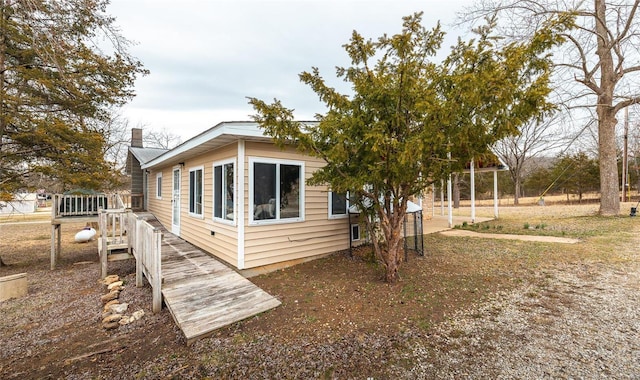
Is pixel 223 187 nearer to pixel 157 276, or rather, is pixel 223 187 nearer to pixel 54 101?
pixel 157 276

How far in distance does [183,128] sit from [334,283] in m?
29.3

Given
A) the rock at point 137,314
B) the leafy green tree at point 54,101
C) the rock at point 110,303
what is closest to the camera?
the rock at point 137,314

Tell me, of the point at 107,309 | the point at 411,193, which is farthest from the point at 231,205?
the point at 411,193

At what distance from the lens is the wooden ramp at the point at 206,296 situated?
3.16 meters

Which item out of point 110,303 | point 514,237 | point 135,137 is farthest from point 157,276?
point 135,137

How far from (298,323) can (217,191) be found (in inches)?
138

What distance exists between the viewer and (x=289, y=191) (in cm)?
552

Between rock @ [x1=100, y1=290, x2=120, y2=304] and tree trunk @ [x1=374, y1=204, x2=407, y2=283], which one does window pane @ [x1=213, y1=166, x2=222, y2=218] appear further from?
tree trunk @ [x1=374, y1=204, x2=407, y2=283]

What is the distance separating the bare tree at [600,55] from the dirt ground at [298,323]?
25.8 ft

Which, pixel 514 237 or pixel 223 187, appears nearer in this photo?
pixel 223 187

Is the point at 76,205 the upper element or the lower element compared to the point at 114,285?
upper

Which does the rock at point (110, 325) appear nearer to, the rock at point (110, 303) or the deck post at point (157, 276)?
the deck post at point (157, 276)

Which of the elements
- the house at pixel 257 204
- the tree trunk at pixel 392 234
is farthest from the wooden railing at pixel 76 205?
the tree trunk at pixel 392 234

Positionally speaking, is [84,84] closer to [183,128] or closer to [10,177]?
[10,177]
